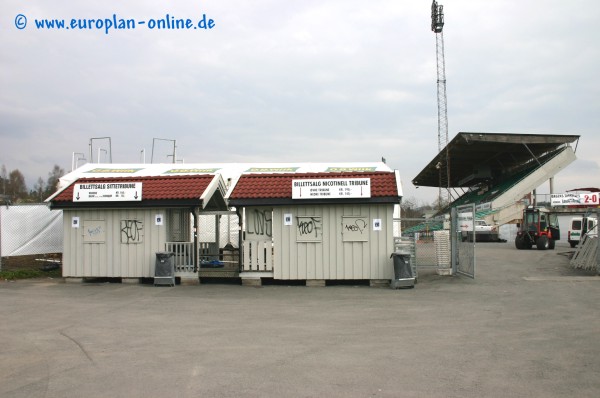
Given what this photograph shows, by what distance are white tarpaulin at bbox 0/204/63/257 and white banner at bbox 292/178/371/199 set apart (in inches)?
381

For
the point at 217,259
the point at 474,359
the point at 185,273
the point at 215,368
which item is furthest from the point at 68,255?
the point at 474,359

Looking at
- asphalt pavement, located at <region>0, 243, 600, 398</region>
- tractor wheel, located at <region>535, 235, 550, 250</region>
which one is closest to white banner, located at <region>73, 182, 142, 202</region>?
asphalt pavement, located at <region>0, 243, 600, 398</region>

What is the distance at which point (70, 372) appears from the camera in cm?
624

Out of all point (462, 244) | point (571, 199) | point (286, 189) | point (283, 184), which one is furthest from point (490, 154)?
point (286, 189)

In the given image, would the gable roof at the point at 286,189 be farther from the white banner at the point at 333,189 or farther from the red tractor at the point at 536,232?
the red tractor at the point at 536,232

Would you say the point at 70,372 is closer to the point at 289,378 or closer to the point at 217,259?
the point at 289,378

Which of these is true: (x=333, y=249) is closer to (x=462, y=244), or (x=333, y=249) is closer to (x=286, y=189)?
(x=286, y=189)

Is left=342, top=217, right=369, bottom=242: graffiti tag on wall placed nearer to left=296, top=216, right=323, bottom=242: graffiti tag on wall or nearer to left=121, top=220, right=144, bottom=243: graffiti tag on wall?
left=296, top=216, right=323, bottom=242: graffiti tag on wall

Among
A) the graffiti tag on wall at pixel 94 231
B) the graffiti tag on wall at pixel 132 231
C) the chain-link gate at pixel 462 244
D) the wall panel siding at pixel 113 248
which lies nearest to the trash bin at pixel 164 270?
the wall panel siding at pixel 113 248

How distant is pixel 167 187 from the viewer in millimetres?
15609

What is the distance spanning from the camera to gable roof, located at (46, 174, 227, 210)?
15219mm

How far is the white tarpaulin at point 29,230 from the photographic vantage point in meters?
17.5

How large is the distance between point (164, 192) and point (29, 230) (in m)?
6.19

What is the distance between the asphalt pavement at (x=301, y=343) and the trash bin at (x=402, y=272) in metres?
0.47
